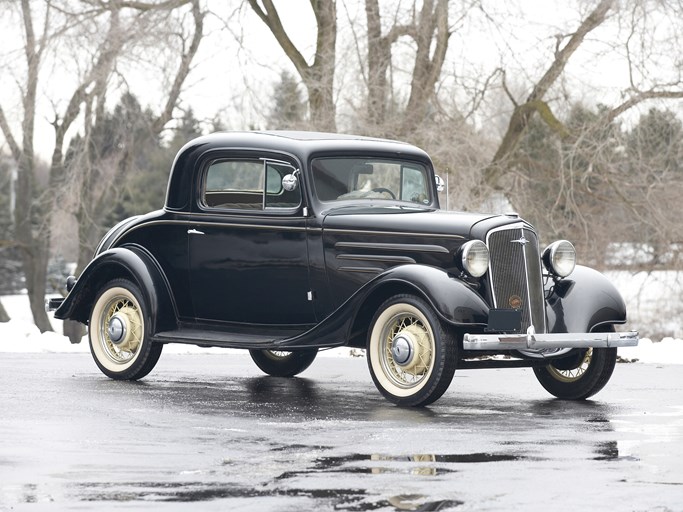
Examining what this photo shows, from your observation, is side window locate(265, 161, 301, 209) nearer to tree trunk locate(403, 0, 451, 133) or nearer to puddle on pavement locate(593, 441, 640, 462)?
puddle on pavement locate(593, 441, 640, 462)

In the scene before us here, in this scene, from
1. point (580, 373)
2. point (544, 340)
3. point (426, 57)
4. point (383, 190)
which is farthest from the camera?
point (426, 57)

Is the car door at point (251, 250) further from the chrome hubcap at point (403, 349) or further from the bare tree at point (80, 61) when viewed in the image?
the bare tree at point (80, 61)

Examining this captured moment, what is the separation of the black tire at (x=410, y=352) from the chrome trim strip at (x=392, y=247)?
424 mm

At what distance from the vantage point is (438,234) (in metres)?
10.8

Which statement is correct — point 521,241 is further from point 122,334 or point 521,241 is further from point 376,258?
point 122,334

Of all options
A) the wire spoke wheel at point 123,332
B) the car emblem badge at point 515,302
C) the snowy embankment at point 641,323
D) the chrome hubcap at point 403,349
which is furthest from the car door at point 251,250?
the snowy embankment at point 641,323

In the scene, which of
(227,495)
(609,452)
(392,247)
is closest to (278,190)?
(392,247)

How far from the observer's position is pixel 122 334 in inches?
494

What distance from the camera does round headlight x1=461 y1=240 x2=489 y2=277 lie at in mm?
10492

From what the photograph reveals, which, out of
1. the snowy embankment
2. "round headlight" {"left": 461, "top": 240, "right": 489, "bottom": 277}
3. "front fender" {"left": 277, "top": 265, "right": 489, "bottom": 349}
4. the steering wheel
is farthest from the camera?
the snowy embankment

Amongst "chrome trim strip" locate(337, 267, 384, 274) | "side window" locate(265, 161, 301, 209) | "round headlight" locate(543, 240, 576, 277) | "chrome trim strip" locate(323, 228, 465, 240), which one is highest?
"side window" locate(265, 161, 301, 209)

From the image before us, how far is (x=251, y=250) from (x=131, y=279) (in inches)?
54.1

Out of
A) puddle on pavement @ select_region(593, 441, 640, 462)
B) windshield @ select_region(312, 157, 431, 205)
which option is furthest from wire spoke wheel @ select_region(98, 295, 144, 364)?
puddle on pavement @ select_region(593, 441, 640, 462)

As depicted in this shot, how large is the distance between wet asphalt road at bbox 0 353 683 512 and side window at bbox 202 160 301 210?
1585mm
